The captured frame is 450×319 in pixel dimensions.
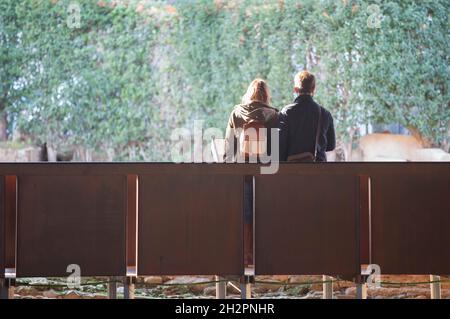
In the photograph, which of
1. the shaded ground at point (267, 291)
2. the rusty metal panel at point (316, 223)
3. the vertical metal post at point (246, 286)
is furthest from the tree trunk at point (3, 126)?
the rusty metal panel at point (316, 223)

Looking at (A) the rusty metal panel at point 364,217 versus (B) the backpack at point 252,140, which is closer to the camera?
(A) the rusty metal panel at point 364,217

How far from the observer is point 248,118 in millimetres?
5184

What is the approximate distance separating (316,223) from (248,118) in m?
0.89

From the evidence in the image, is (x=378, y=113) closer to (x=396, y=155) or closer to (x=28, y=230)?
(x=396, y=155)

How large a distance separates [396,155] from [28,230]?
6918 millimetres

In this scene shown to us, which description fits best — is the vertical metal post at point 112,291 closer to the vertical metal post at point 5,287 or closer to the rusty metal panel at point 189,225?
the rusty metal panel at point 189,225

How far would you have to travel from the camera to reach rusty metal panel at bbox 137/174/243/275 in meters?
4.73

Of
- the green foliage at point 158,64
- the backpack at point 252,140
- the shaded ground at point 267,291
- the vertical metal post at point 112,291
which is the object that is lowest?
the shaded ground at point 267,291

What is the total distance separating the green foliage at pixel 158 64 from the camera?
10414 mm

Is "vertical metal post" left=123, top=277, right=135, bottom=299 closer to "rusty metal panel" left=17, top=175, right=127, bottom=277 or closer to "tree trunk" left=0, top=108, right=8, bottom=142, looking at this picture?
"rusty metal panel" left=17, top=175, right=127, bottom=277

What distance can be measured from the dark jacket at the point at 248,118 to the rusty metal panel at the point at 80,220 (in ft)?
2.82

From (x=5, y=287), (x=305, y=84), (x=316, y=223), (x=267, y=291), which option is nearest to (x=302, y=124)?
(x=305, y=84)

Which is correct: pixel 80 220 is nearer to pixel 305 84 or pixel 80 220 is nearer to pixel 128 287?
pixel 128 287

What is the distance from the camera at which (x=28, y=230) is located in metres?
4.69
